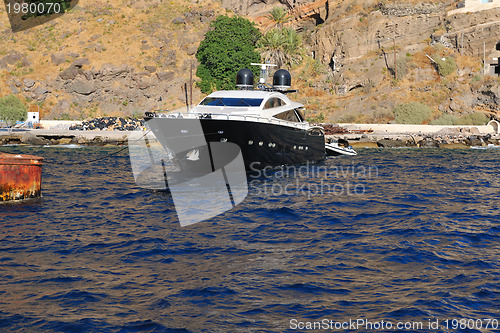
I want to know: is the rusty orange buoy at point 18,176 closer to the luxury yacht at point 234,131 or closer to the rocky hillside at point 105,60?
the luxury yacht at point 234,131

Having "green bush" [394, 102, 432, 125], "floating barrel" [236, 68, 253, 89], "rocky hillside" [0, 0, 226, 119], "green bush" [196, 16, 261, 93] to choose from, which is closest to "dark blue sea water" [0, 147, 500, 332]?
"floating barrel" [236, 68, 253, 89]

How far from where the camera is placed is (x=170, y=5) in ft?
277

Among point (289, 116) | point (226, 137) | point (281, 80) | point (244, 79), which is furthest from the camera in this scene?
point (281, 80)

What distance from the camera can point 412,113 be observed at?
5703 centimetres

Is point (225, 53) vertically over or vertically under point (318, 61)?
over

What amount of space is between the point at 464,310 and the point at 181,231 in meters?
7.72

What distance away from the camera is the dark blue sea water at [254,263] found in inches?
320

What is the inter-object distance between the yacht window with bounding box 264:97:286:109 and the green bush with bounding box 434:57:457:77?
4133 cm

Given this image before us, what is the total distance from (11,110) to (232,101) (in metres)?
43.3

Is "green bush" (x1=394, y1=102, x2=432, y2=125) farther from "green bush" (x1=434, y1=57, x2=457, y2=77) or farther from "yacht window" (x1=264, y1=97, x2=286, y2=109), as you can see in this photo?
"yacht window" (x1=264, y1=97, x2=286, y2=109)

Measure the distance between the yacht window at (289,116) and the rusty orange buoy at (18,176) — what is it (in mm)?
13795

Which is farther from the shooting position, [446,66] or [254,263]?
[446,66]

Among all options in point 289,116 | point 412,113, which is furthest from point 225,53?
point 289,116

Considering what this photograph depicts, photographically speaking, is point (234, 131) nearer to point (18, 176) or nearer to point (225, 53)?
point (18, 176)
